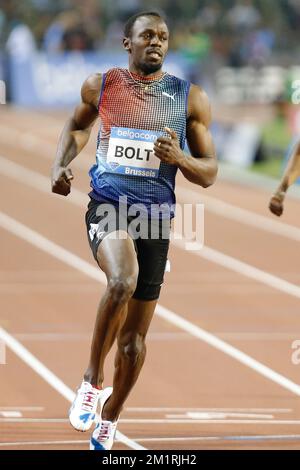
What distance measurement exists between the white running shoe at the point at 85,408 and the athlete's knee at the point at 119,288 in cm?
53

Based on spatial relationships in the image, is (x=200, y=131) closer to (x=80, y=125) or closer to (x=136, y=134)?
(x=136, y=134)

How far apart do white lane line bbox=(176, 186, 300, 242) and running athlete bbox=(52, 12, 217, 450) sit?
9.46 m

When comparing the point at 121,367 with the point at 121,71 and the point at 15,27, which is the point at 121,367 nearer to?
the point at 121,71

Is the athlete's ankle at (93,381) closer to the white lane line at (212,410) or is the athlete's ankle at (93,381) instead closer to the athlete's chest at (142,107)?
the athlete's chest at (142,107)

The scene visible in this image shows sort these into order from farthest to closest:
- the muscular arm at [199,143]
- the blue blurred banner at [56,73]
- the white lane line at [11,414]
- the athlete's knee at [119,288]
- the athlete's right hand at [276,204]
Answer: the blue blurred banner at [56,73] < the athlete's right hand at [276,204] < the white lane line at [11,414] < the muscular arm at [199,143] < the athlete's knee at [119,288]

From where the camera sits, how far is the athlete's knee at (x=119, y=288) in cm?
674

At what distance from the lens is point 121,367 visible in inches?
289

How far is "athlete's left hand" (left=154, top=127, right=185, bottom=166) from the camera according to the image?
6.88 metres

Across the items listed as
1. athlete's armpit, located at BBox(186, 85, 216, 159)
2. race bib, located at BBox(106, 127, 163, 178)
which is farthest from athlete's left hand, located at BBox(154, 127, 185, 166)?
athlete's armpit, located at BBox(186, 85, 216, 159)

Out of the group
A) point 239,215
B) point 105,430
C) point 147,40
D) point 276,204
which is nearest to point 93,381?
point 105,430

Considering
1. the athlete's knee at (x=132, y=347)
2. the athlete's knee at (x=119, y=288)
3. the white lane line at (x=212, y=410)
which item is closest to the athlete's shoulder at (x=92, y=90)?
the athlete's knee at (x=119, y=288)

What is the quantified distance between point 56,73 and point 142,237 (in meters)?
24.4

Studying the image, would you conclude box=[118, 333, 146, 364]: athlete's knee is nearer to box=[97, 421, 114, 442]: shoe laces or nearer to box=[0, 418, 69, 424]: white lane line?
box=[97, 421, 114, 442]: shoe laces
